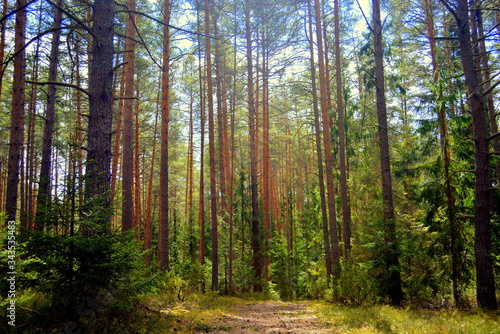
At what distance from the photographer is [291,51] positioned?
16641 millimetres

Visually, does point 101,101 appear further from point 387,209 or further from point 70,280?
point 387,209

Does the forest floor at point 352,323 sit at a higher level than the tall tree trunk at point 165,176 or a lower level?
lower

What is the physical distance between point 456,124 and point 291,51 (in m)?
9.73

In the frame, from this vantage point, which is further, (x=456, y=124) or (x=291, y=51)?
(x=291, y=51)

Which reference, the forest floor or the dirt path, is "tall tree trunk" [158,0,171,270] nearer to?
the forest floor

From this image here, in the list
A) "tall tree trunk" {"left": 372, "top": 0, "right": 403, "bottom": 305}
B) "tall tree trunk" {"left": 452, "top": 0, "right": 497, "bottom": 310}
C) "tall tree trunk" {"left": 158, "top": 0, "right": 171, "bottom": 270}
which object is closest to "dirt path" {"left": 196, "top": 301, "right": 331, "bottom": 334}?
"tall tree trunk" {"left": 372, "top": 0, "right": 403, "bottom": 305}

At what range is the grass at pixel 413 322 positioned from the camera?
5.77 meters

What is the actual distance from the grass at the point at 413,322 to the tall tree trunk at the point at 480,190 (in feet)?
2.19

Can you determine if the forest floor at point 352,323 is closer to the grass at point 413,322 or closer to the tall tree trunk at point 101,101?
the grass at point 413,322

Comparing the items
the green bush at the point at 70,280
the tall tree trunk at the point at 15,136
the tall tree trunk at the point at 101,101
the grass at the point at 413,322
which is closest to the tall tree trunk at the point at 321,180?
the grass at the point at 413,322

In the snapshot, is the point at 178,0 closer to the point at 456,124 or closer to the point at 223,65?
the point at 223,65

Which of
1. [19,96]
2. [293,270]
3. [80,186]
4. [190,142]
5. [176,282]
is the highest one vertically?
[190,142]

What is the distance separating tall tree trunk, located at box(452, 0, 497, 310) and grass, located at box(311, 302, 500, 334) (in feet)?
2.19

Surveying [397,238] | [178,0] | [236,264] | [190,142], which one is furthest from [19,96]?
[190,142]
